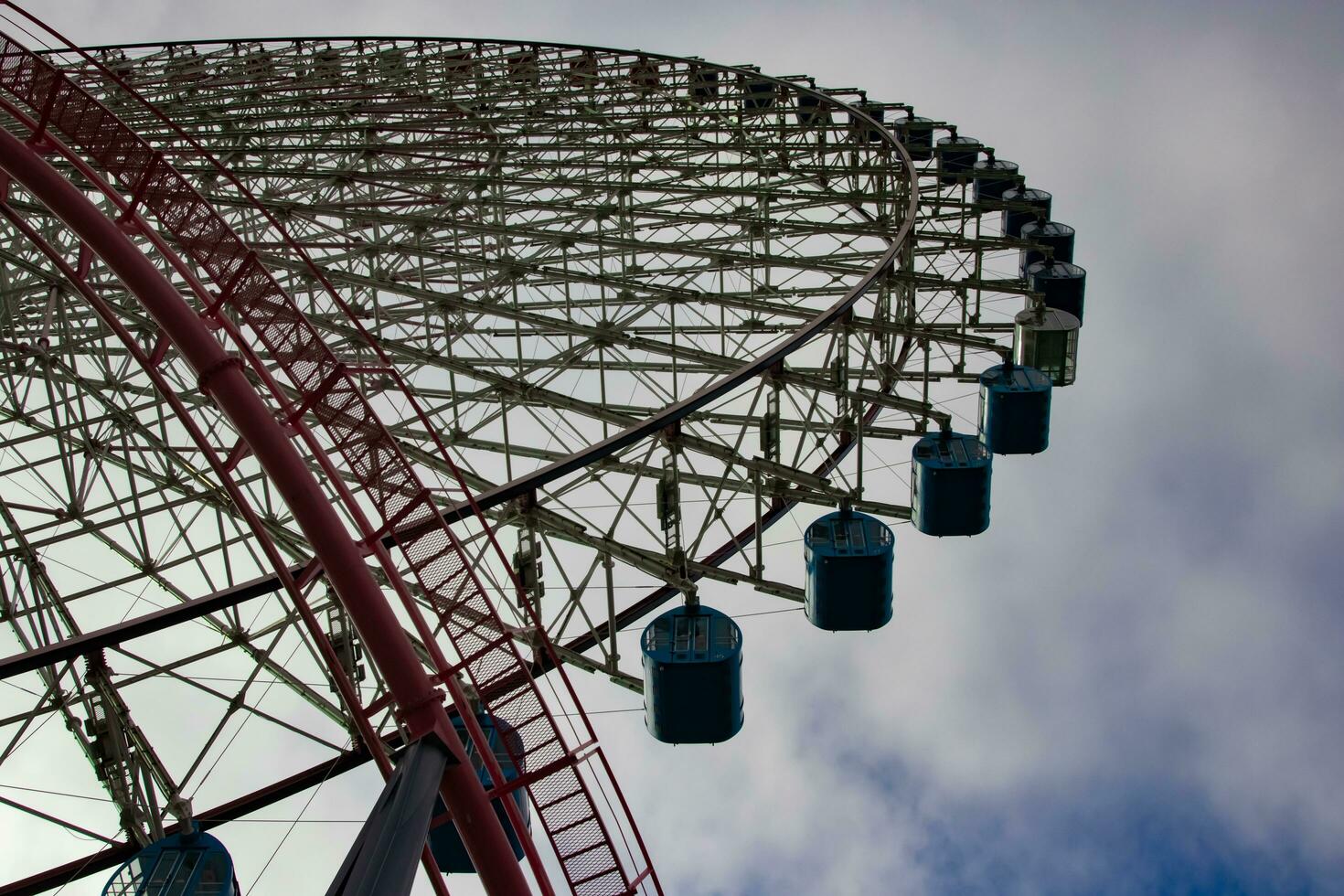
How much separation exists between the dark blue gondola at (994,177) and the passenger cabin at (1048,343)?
9.37 meters

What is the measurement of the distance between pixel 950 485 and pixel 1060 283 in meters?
10.4

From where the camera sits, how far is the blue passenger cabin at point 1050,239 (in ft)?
111

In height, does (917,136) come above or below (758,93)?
below

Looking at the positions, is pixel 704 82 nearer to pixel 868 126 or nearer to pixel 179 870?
pixel 868 126


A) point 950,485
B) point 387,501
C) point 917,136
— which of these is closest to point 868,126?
point 917,136

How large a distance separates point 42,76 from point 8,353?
40.1ft

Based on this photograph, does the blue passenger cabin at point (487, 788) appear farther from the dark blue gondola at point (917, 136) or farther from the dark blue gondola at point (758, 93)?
the dark blue gondola at point (758, 93)

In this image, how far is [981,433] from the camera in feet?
85.6

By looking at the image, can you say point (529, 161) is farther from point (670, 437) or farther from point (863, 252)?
point (670, 437)

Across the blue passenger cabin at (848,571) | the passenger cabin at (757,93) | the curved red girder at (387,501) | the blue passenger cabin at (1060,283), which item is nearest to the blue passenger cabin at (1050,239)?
the blue passenger cabin at (1060,283)

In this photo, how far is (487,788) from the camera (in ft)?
47.9

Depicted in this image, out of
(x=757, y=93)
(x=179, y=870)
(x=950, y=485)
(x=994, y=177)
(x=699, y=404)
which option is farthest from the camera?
(x=757, y=93)

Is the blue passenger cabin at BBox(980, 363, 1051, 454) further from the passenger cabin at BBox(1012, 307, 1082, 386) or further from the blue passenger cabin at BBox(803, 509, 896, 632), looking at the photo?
the blue passenger cabin at BBox(803, 509, 896, 632)

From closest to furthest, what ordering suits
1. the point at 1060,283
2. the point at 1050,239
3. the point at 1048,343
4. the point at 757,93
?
1. the point at 1048,343
2. the point at 1060,283
3. the point at 1050,239
4. the point at 757,93
